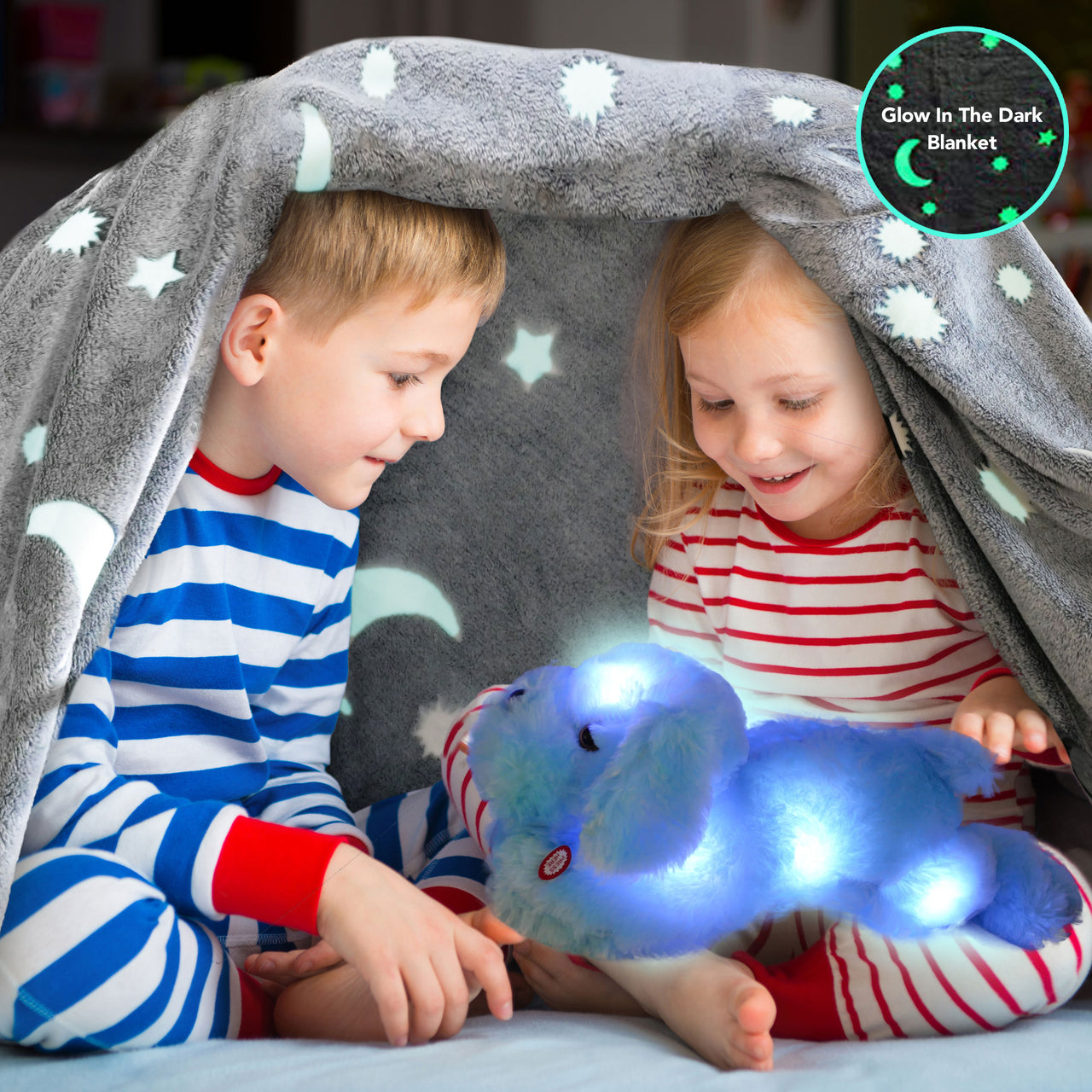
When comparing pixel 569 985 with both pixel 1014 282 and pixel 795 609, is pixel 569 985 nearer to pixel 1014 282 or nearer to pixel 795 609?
pixel 795 609

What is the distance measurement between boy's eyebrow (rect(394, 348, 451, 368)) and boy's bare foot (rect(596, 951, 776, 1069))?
0.85ft

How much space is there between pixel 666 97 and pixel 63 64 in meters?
1.61

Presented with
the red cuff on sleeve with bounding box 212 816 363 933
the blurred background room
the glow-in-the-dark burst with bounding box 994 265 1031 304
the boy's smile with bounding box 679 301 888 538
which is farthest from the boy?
the blurred background room

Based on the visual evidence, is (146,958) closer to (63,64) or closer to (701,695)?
(701,695)

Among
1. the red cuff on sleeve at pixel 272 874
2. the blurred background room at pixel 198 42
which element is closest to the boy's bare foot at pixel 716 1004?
the red cuff on sleeve at pixel 272 874

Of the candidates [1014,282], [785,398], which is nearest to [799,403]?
[785,398]

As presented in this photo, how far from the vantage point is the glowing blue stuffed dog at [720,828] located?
1.16 ft

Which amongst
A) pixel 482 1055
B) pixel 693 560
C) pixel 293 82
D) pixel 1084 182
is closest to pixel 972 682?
pixel 693 560

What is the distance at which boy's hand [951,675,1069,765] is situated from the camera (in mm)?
423

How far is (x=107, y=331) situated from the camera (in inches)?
18.1

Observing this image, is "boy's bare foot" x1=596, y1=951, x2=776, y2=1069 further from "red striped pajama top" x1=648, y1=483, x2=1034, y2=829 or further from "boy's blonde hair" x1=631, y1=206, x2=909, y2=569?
"boy's blonde hair" x1=631, y1=206, x2=909, y2=569

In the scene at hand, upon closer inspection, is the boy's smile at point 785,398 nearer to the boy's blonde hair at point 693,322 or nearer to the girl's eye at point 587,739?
the boy's blonde hair at point 693,322

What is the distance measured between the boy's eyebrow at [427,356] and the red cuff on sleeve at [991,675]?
277 millimetres

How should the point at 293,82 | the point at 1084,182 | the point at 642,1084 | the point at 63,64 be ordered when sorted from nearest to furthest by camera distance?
1. the point at 642,1084
2. the point at 293,82
3. the point at 1084,182
4. the point at 63,64
